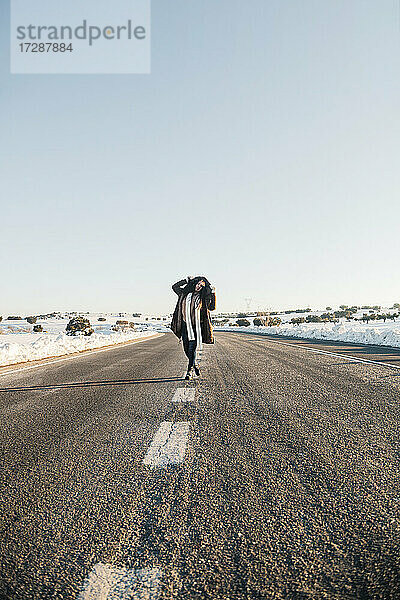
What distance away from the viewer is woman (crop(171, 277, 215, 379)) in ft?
27.7

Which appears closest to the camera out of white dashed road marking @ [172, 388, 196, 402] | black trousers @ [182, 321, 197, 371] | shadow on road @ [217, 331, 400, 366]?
white dashed road marking @ [172, 388, 196, 402]

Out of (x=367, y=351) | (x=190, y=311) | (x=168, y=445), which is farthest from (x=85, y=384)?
(x=367, y=351)

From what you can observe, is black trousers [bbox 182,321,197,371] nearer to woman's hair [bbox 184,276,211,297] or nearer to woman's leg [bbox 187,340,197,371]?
woman's leg [bbox 187,340,197,371]

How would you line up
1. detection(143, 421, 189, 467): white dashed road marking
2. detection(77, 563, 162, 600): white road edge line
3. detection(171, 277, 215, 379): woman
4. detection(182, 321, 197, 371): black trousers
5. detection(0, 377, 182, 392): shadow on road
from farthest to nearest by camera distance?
detection(171, 277, 215, 379): woman < detection(182, 321, 197, 371): black trousers < detection(0, 377, 182, 392): shadow on road < detection(143, 421, 189, 467): white dashed road marking < detection(77, 563, 162, 600): white road edge line

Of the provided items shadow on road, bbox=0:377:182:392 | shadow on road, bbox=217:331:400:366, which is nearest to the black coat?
shadow on road, bbox=0:377:182:392

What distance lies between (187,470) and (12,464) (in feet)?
4.32

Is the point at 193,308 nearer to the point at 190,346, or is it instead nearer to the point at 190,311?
the point at 190,311

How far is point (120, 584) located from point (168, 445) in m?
1.99

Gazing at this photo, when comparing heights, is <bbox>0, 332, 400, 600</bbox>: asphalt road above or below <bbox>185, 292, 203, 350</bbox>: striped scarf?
below

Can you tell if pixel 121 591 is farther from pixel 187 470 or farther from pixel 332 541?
pixel 187 470

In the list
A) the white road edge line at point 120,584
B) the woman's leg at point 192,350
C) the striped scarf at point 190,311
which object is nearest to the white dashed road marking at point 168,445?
the white road edge line at point 120,584

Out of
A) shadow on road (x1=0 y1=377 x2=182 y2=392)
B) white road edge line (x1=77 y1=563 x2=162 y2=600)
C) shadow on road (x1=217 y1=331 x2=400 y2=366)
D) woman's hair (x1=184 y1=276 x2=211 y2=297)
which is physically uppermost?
woman's hair (x1=184 y1=276 x2=211 y2=297)

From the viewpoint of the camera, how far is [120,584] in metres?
1.76

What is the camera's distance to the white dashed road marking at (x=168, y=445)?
3338 millimetres
